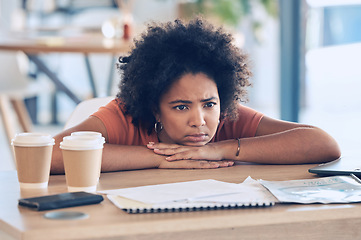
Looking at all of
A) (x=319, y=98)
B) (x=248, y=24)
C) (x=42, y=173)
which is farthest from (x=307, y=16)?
(x=42, y=173)

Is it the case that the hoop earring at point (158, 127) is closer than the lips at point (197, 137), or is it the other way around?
the lips at point (197, 137)

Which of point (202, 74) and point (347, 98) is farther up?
Answer: point (202, 74)

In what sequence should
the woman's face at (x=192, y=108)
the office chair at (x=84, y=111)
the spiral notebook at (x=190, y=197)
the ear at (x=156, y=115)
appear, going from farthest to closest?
the office chair at (x=84, y=111) → the ear at (x=156, y=115) → the woman's face at (x=192, y=108) → the spiral notebook at (x=190, y=197)

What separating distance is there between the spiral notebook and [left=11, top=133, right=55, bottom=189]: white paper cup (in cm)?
15

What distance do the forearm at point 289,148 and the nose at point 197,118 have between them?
11 centimetres

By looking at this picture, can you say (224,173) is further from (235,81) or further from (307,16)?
(307,16)

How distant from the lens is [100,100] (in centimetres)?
183

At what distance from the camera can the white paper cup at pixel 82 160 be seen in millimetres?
1028

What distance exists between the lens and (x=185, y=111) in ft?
4.67

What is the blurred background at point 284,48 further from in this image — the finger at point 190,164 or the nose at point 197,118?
the finger at point 190,164

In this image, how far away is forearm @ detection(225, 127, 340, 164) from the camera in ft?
4.61

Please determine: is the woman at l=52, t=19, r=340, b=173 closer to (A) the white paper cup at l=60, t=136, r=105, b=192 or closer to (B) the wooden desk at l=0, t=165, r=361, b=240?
(A) the white paper cup at l=60, t=136, r=105, b=192

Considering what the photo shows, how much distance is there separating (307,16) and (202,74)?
2993 millimetres

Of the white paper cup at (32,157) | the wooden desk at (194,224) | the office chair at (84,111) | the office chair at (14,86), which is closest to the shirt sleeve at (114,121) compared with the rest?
the office chair at (84,111)
